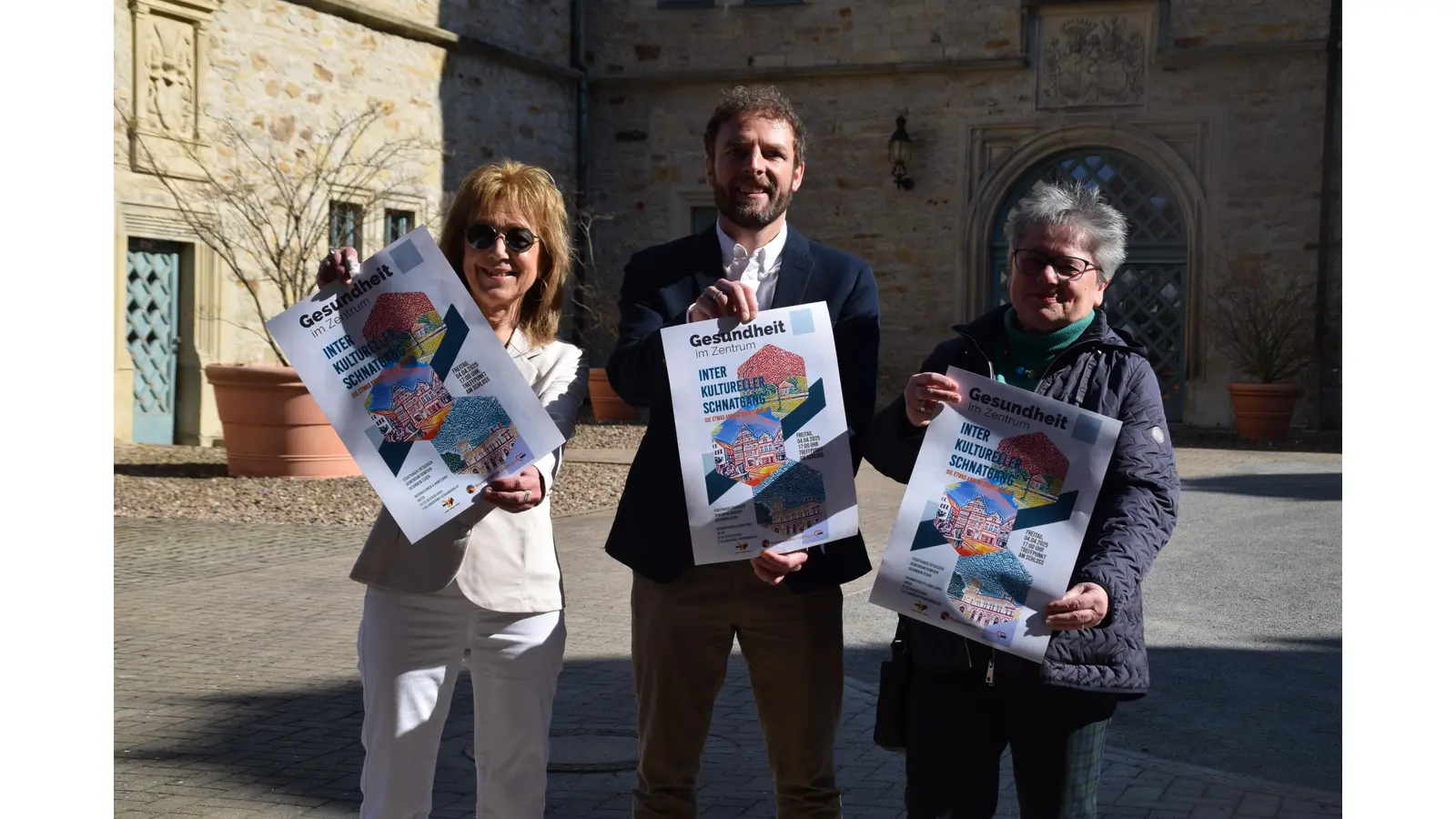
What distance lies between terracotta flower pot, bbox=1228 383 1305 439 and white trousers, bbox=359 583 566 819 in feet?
49.5

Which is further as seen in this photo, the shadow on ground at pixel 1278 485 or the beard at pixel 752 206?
the shadow on ground at pixel 1278 485

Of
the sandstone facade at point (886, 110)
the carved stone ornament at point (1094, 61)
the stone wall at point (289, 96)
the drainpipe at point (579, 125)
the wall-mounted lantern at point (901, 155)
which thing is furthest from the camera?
the drainpipe at point (579, 125)

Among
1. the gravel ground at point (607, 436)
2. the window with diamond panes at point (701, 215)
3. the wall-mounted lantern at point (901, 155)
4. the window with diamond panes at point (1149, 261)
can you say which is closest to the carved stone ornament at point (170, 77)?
the gravel ground at point (607, 436)

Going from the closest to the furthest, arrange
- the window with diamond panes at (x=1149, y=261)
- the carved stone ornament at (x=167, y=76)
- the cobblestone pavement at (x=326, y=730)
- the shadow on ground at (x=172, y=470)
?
the cobblestone pavement at (x=326, y=730), the shadow on ground at (x=172, y=470), the carved stone ornament at (x=167, y=76), the window with diamond panes at (x=1149, y=261)

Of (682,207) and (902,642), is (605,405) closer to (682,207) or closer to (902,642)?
(682,207)

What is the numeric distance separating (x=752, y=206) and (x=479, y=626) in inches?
39.0

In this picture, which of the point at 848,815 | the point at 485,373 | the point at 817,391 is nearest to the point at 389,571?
the point at 485,373

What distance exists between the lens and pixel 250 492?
1127cm

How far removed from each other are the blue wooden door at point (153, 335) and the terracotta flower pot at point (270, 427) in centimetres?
247

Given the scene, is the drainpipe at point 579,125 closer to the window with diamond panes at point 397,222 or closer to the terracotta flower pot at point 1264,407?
the window with diamond panes at point 397,222

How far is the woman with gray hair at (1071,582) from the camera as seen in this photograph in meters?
2.83

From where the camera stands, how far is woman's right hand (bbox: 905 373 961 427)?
2838mm

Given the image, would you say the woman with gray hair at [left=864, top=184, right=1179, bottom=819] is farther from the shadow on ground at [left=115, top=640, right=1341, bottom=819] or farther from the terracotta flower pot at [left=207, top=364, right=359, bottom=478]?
the terracotta flower pot at [left=207, top=364, right=359, bottom=478]

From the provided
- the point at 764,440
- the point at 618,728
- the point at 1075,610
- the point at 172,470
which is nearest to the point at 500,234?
the point at 764,440
